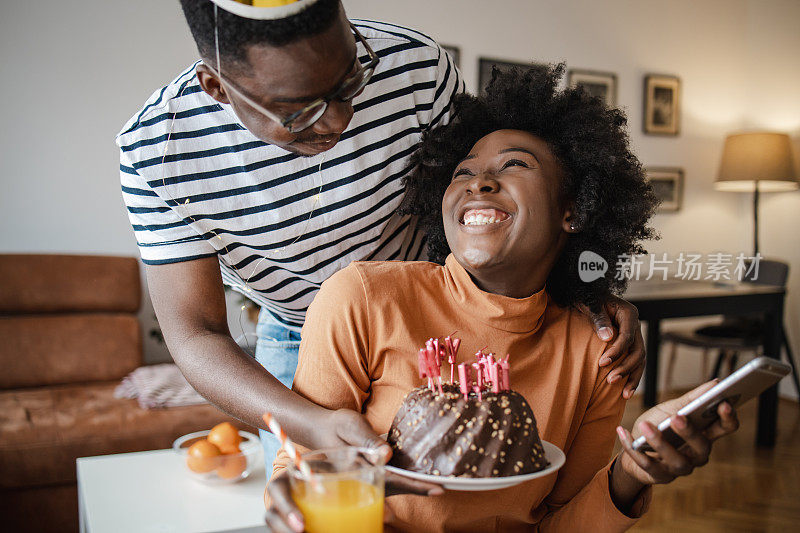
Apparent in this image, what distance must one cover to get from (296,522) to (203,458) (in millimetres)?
1552

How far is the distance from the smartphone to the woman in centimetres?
4

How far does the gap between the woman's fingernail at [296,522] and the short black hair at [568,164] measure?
830 millimetres

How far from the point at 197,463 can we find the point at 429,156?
4.77 ft

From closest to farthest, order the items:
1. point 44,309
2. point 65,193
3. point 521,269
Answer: point 521,269, point 44,309, point 65,193

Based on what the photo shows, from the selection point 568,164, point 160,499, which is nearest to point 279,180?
point 568,164

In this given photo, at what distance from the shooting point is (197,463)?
2270mm

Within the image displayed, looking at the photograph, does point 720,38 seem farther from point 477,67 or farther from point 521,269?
point 521,269

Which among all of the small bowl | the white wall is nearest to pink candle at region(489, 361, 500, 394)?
the small bowl

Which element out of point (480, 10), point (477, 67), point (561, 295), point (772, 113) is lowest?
point (561, 295)

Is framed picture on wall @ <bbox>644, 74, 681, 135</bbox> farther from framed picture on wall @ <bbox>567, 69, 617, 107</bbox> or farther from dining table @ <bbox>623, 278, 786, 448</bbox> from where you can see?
dining table @ <bbox>623, 278, 786, 448</bbox>

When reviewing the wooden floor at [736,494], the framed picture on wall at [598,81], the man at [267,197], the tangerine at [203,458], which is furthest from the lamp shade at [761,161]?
the tangerine at [203,458]

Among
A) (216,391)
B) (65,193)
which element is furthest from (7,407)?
(216,391)

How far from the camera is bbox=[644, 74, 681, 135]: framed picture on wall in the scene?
5738mm

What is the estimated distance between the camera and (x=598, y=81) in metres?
5.59
